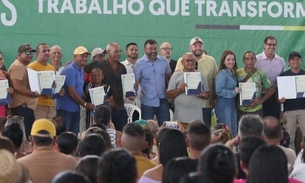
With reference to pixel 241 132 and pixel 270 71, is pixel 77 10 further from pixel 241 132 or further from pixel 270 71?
pixel 241 132

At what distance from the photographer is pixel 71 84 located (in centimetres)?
1156

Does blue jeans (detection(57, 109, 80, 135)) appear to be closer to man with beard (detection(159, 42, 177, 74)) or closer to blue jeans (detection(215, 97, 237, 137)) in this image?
man with beard (detection(159, 42, 177, 74))

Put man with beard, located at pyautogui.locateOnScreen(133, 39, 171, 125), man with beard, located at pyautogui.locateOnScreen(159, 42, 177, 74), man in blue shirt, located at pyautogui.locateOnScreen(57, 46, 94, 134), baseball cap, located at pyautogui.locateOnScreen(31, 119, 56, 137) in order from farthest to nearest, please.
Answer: man with beard, located at pyautogui.locateOnScreen(159, 42, 177, 74), man with beard, located at pyautogui.locateOnScreen(133, 39, 171, 125), man in blue shirt, located at pyautogui.locateOnScreen(57, 46, 94, 134), baseball cap, located at pyautogui.locateOnScreen(31, 119, 56, 137)

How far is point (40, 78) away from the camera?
11070 millimetres

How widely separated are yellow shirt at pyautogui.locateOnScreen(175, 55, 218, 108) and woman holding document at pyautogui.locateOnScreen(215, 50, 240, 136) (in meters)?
0.22

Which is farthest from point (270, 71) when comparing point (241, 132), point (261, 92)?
point (241, 132)

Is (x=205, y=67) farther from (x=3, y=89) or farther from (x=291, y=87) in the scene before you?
(x=3, y=89)

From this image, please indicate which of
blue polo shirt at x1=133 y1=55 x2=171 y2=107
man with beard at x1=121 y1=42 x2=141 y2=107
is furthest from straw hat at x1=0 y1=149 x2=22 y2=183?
man with beard at x1=121 y1=42 x2=141 y2=107

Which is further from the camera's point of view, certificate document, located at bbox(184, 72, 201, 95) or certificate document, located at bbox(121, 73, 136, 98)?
certificate document, located at bbox(184, 72, 201, 95)

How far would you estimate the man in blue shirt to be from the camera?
37.9ft

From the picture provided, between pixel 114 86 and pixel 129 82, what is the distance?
0.24m

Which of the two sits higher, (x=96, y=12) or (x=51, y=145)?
(x=96, y=12)

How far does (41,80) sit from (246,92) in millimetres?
2996

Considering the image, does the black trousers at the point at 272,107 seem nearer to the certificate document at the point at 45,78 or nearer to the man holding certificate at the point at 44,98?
the man holding certificate at the point at 44,98
